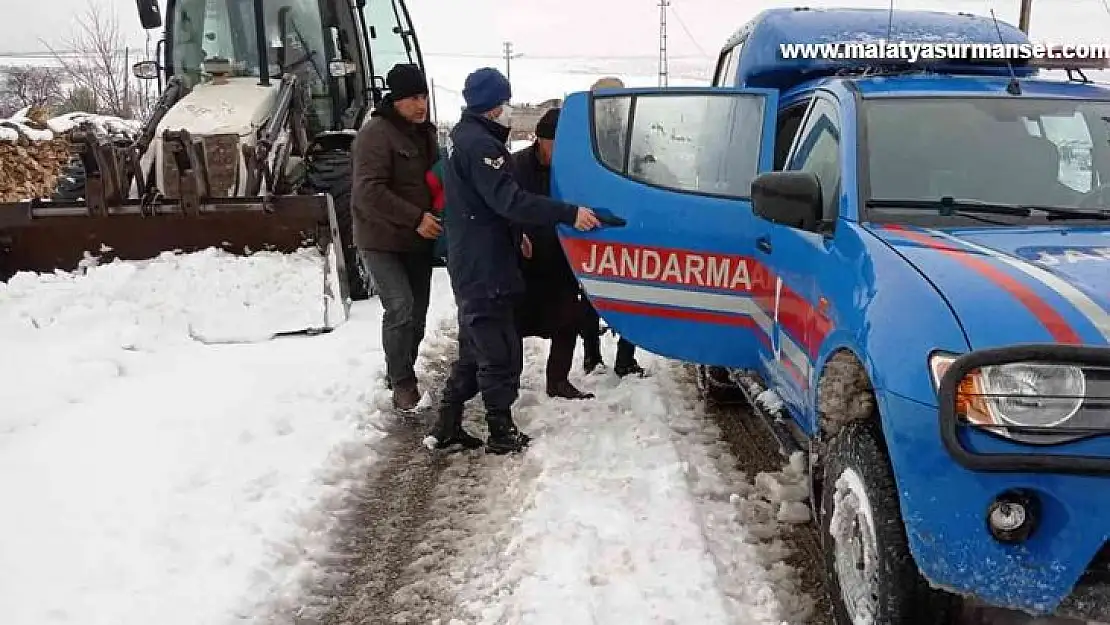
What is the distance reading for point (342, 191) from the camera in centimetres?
778

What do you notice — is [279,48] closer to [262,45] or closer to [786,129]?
[262,45]

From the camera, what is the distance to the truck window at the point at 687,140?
4168mm

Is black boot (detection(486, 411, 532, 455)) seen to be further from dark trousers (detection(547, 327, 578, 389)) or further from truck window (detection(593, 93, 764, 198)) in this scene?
truck window (detection(593, 93, 764, 198))

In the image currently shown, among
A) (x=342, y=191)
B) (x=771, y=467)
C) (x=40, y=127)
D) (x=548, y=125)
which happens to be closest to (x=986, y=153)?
(x=771, y=467)

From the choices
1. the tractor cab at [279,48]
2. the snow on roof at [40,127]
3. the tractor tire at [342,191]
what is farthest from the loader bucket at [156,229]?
the snow on roof at [40,127]

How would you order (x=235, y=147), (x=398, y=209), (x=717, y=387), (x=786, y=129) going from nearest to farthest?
(x=786, y=129) → (x=398, y=209) → (x=717, y=387) → (x=235, y=147)

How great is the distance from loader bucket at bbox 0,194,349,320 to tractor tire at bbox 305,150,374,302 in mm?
562

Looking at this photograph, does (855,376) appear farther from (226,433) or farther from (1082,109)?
(226,433)

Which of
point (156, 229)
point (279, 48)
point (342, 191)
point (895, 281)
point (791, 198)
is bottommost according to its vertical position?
Result: point (156, 229)

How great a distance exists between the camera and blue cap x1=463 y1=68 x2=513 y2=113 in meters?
4.40

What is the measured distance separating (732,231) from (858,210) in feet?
2.71

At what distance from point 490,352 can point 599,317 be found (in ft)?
3.46

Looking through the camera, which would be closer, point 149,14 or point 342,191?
point 342,191

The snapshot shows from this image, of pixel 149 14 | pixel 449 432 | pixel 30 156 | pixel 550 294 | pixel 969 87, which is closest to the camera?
pixel 969 87
